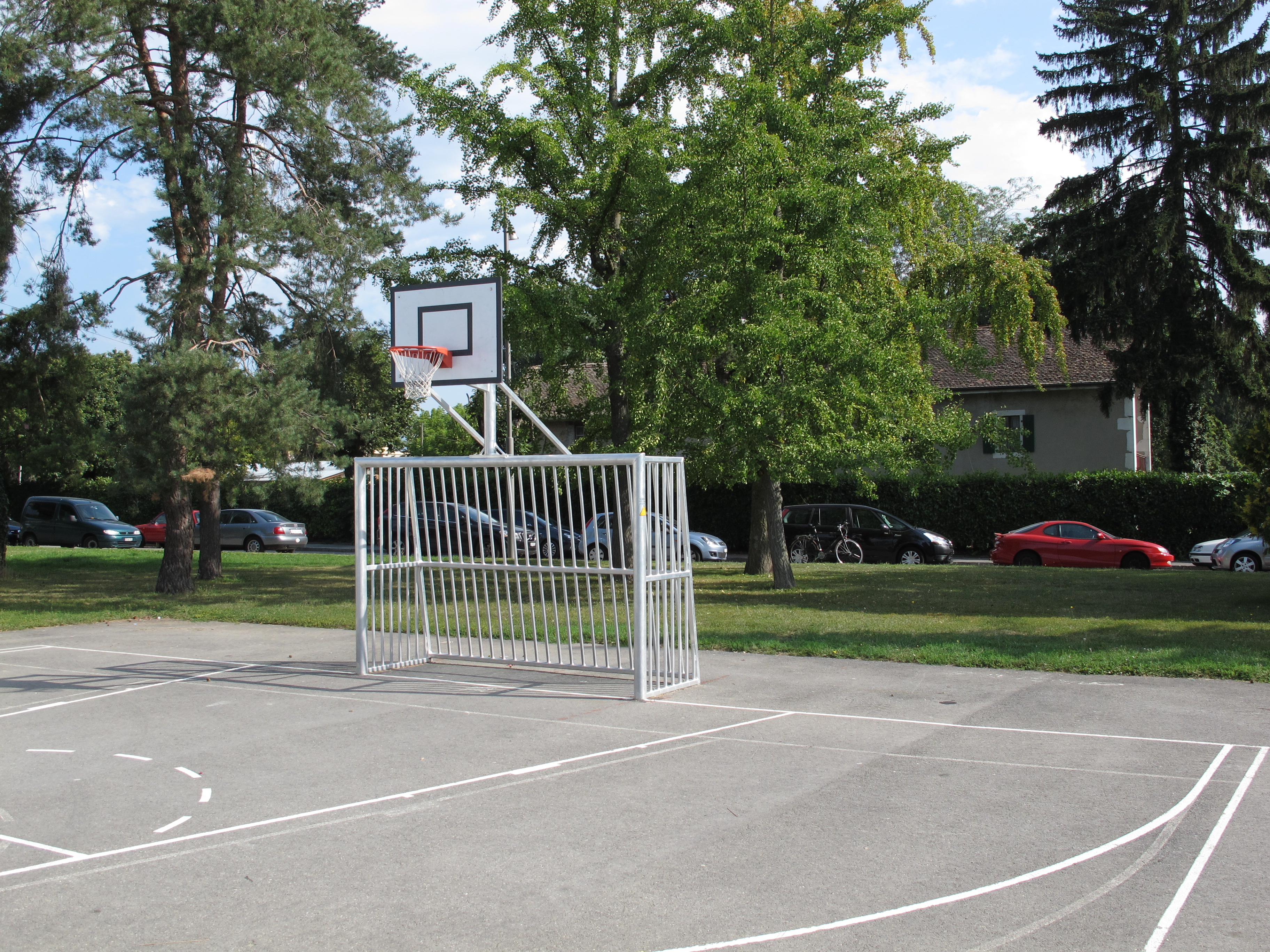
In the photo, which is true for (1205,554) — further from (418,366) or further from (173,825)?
(173,825)

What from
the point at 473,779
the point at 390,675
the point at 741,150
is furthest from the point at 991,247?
the point at 473,779

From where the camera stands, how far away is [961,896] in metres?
4.99

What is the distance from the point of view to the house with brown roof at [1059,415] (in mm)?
35500

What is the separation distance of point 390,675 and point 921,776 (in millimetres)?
6279

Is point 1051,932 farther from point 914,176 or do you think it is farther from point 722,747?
point 914,176

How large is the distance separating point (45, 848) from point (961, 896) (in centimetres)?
483

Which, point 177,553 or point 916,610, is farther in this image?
point 177,553

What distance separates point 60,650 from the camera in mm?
13414

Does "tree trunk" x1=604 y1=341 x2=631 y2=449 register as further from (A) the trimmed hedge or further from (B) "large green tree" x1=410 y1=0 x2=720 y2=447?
(A) the trimmed hedge

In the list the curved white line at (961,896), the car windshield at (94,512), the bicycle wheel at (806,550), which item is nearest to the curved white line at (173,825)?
the curved white line at (961,896)

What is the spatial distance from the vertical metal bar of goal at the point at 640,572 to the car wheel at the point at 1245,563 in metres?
18.9

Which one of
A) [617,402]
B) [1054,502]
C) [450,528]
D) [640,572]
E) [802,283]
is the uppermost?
[802,283]

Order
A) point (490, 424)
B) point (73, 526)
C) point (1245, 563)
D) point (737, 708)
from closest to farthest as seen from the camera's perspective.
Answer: point (737, 708)
point (490, 424)
point (1245, 563)
point (73, 526)

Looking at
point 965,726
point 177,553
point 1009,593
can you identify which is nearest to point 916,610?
point 1009,593
